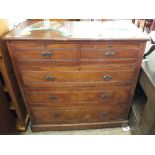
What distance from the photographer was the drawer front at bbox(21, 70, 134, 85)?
1190 mm

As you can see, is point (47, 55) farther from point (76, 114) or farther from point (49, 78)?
point (76, 114)

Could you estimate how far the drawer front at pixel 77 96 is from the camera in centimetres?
132

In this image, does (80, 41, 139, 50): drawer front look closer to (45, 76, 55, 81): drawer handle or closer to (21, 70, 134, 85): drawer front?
(21, 70, 134, 85): drawer front

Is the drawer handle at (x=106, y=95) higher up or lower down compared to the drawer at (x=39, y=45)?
lower down

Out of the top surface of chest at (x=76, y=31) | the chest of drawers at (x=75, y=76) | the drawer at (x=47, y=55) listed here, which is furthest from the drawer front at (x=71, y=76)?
the top surface of chest at (x=76, y=31)

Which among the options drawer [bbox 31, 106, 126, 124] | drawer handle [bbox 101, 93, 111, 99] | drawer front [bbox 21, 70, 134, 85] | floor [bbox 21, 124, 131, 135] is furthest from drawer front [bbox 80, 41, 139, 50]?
floor [bbox 21, 124, 131, 135]

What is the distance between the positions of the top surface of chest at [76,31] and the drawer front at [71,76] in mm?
286

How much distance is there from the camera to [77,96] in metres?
1.34

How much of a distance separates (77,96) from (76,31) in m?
0.57

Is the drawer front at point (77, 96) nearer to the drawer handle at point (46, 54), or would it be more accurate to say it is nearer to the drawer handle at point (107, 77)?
the drawer handle at point (107, 77)

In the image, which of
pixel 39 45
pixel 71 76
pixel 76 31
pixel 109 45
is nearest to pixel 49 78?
pixel 71 76

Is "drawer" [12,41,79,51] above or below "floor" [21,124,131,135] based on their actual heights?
above
